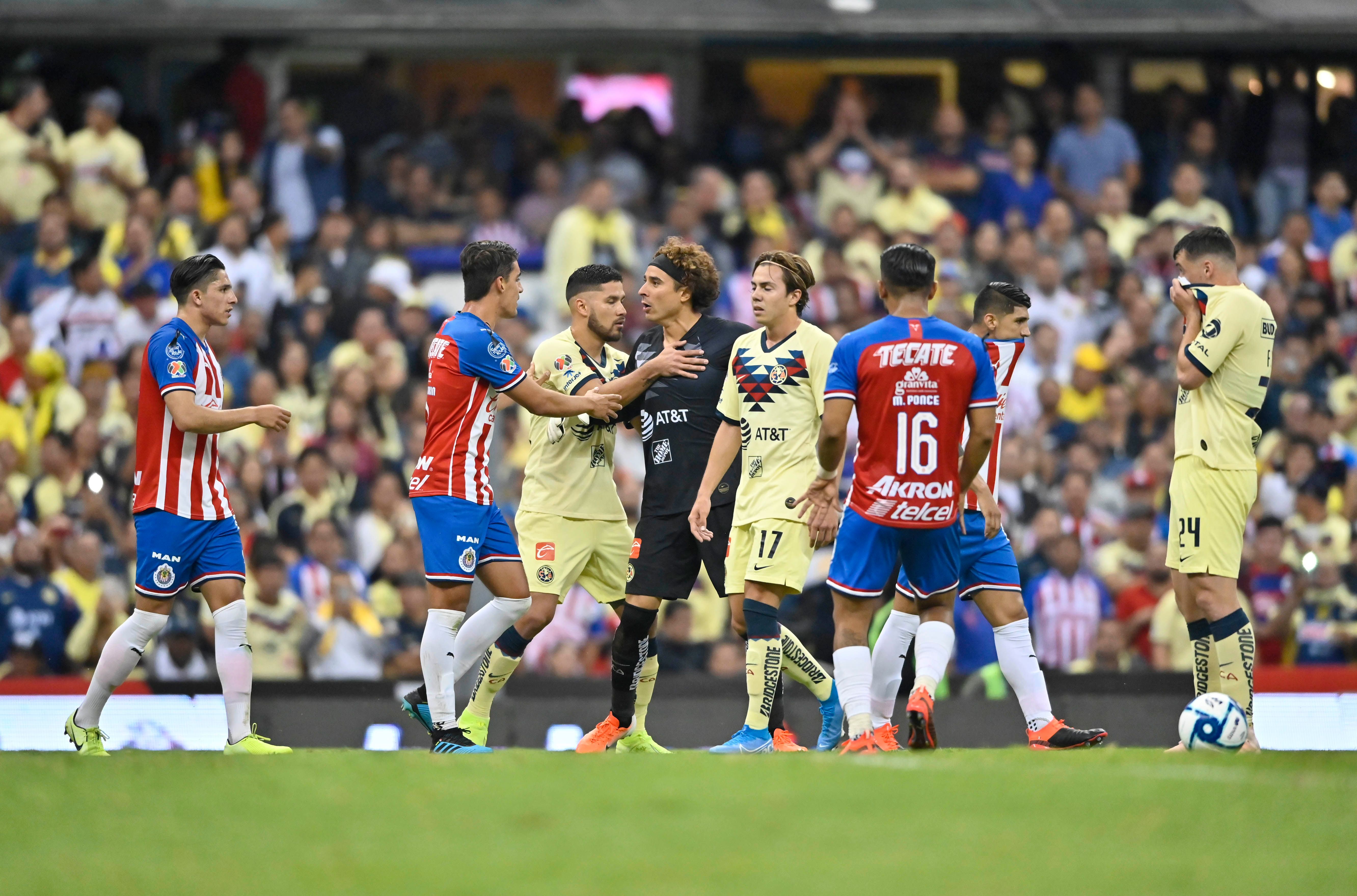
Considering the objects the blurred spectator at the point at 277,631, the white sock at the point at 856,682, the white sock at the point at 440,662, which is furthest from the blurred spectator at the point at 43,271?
the white sock at the point at 856,682

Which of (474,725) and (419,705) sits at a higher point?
(419,705)

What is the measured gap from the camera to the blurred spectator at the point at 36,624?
14555 mm

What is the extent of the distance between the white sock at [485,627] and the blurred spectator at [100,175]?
11.3 metres

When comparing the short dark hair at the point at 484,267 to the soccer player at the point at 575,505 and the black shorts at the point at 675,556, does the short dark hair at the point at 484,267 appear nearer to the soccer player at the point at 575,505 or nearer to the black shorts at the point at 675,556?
the soccer player at the point at 575,505

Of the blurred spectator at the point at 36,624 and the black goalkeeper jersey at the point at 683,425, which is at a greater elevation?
the black goalkeeper jersey at the point at 683,425

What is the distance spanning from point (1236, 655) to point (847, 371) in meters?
2.86

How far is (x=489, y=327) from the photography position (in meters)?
9.24

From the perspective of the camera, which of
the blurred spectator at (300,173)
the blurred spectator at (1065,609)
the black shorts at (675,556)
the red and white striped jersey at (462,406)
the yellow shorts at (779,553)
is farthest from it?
the blurred spectator at (300,173)

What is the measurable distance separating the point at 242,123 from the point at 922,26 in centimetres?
841

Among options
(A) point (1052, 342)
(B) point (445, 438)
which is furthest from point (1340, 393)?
(B) point (445, 438)

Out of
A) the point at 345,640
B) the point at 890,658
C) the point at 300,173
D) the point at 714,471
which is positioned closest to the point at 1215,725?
the point at 890,658

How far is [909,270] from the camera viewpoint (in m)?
8.47

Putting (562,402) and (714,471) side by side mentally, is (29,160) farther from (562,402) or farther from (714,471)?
(714,471)

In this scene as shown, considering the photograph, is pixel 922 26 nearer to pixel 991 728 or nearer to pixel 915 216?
pixel 915 216
